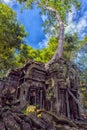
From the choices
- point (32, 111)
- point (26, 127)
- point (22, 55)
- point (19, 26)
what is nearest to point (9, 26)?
point (19, 26)

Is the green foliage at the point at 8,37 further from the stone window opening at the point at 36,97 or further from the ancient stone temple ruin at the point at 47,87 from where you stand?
the stone window opening at the point at 36,97

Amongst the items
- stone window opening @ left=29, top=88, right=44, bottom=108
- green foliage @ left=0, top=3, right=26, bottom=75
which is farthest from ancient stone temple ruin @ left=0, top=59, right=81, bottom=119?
green foliage @ left=0, top=3, right=26, bottom=75

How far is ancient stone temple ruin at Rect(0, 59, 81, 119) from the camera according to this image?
12.1m

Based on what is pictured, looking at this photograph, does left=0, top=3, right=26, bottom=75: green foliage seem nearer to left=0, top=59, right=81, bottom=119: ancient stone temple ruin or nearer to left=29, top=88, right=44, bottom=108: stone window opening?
left=0, top=59, right=81, bottom=119: ancient stone temple ruin

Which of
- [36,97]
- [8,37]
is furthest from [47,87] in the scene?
[8,37]

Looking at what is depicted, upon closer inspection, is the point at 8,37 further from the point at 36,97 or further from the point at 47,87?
the point at 36,97

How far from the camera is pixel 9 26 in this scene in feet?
83.6

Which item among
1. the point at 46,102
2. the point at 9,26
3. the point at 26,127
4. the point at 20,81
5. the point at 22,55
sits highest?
the point at 9,26

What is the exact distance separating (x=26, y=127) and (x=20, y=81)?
525 centimetres

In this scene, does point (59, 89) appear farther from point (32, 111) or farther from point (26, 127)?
point (26, 127)

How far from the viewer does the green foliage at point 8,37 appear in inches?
964

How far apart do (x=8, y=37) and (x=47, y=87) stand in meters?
13.4

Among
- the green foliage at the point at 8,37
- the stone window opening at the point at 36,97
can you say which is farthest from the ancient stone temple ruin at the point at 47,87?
the green foliage at the point at 8,37

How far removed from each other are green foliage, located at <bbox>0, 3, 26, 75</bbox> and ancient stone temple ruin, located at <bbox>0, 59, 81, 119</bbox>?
10852mm
